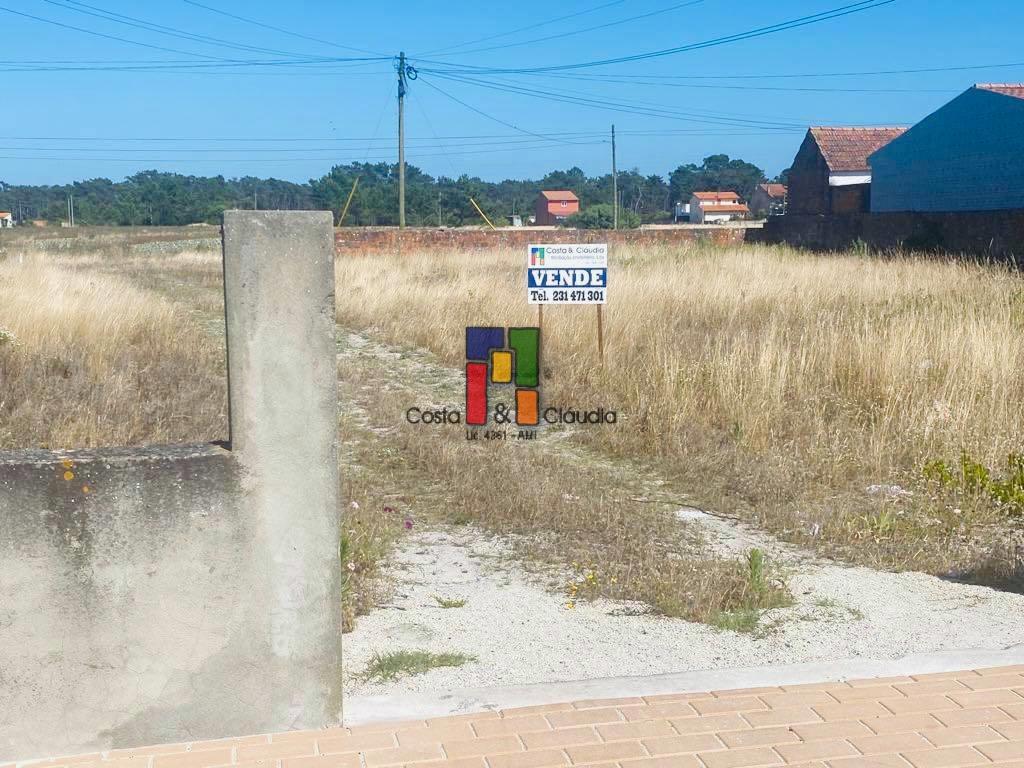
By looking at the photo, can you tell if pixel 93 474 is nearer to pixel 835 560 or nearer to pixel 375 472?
pixel 835 560

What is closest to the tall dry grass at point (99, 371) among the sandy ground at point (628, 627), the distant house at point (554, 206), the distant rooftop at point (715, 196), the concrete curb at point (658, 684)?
the sandy ground at point (628, 627)

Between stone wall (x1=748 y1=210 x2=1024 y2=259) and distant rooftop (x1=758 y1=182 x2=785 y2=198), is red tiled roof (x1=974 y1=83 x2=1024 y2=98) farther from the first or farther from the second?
distant rooftop (x1=758 y1=182 x2=785 y2=198)

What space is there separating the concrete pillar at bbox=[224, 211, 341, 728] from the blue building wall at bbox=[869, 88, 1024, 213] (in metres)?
28.3

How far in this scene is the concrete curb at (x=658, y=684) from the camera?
136 inches

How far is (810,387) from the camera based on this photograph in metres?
8.44

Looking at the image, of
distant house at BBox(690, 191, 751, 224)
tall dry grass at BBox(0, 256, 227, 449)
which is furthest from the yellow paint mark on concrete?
distant house at BBox(690, 191, 751, 224)

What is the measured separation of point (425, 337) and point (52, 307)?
4156 millimetres

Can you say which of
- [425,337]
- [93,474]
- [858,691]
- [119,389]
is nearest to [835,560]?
[858,691]

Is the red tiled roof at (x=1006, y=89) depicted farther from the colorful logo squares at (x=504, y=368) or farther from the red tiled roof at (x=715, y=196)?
the red tiled roof at (x=715, y=196)

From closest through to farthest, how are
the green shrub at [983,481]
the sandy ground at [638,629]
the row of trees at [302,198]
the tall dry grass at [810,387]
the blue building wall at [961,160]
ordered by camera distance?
the sandy ground at [638,629], the green shrub at [983,481], the tall dry grass at [810,387], the blue building wall at [961,160], the row of trees at [302,198]

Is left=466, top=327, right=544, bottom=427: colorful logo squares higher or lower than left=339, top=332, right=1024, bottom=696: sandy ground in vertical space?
higher

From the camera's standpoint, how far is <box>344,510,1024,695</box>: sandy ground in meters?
3.95

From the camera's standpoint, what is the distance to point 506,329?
11.8m

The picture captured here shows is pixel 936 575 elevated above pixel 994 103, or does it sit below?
below
